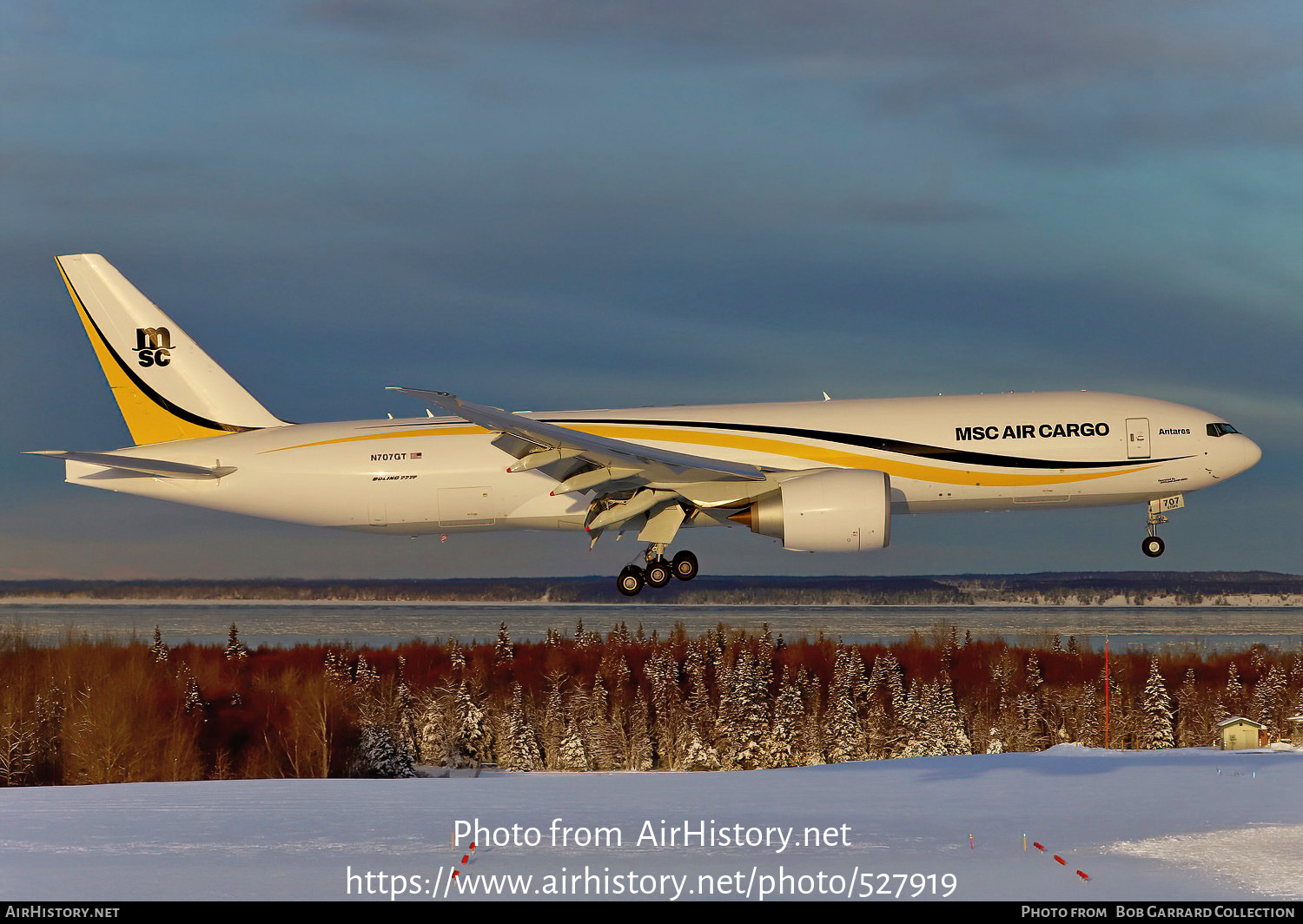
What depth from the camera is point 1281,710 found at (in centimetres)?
11206

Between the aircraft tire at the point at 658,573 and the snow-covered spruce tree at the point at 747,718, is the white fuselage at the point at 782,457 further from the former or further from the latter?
the snow-covered spruce tree at the point at 747,718

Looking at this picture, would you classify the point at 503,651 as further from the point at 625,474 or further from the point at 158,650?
the point at 625,474

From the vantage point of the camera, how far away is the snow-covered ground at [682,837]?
22.2 metres

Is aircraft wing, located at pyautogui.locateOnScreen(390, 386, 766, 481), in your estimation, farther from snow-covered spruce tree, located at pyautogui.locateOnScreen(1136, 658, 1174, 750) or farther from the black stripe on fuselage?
snow-covered spruce tree, located at pyautogui.locateOnScreen(1136, 658, 1174, 750)

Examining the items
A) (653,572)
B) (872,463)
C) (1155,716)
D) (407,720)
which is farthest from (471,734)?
(872,463)

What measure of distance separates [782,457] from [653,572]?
4815 millimetres

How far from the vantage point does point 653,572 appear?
35875 millimetres

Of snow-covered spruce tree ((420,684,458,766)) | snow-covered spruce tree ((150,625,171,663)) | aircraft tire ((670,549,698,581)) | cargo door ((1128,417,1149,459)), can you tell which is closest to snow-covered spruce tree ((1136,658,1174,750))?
snow-covered spruce tree ((420,684,458,766))

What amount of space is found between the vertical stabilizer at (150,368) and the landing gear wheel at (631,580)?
40.3ft

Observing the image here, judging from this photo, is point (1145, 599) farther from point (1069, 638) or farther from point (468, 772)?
point (468, 772)

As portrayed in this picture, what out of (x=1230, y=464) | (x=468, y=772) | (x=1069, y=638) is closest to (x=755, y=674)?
(x=468, y=772)

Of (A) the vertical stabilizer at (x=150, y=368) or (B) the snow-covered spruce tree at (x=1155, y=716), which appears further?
(B) the snow-covered spruce tree at (x=1155, y=716)

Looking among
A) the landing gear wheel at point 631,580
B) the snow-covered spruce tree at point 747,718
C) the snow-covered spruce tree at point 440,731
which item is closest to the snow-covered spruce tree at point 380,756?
the snow-covered spruce tree at point 440,731

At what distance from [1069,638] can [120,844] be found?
406 ft
